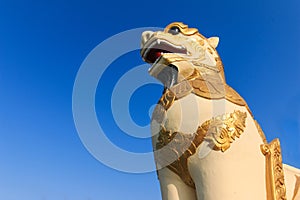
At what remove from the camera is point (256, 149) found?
12.0 feet

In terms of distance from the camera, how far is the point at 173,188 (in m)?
3.70

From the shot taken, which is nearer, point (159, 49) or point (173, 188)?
point (173, 188)

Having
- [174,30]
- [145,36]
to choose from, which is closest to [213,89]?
[174,30]

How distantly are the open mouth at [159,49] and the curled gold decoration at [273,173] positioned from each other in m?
1.37

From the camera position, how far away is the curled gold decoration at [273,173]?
3.63m

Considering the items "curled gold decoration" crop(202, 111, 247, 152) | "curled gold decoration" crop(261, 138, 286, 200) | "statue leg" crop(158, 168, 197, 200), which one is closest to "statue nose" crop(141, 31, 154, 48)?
"curled gold decoration" crop(202, 111, 247, 152)

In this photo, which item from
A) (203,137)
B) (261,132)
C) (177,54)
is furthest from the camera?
(177,54)

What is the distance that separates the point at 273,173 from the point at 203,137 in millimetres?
842

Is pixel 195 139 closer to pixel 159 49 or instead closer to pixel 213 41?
pixel 159 49

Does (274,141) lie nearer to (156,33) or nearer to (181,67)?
(181,67)

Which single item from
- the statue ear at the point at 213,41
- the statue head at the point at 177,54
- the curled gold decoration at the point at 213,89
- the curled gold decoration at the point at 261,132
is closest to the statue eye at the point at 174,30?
the statue head at the point at 177,54

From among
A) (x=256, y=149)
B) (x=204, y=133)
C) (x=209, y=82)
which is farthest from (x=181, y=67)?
(x=256, y=149)

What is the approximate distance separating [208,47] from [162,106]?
978mm

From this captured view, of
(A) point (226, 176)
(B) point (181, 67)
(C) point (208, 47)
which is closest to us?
(A) point (226, 176)
